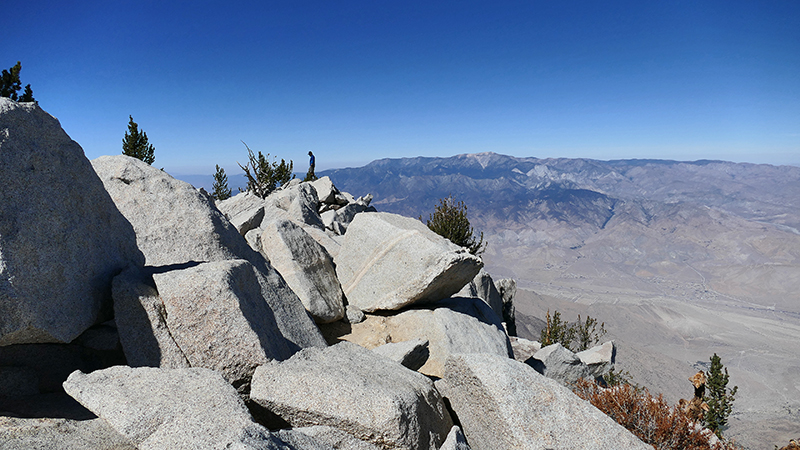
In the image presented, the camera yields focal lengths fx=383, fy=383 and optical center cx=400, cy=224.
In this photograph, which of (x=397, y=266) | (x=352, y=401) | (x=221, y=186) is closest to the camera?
(x=352, y=401)

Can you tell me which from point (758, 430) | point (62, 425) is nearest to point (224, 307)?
point (62, 425)

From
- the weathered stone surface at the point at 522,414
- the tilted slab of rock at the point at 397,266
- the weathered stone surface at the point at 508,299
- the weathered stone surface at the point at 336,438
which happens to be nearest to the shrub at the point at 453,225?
the weathered stone surface at the point at 508,299

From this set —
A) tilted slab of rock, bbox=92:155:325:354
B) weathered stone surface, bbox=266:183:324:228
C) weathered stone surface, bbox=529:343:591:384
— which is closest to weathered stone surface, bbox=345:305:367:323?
tilted slab of rock, bbox=92:155:325:354

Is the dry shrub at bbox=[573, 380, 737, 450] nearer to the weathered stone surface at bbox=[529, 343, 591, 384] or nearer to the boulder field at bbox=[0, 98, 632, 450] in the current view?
the boulder field at bbox=[0, 98, 632, 450]

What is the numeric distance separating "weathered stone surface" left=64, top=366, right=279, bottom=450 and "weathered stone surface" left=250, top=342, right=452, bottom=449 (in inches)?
28.3

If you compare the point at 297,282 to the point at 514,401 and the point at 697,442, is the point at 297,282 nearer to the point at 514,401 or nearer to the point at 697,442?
the point at 514,401

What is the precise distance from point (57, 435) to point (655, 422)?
9772 millimetres

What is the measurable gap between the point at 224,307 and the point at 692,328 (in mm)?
238197

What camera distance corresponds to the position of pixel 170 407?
4324mm

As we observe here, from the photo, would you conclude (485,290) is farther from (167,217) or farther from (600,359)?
(167,217)

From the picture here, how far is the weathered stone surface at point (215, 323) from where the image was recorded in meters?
5.78

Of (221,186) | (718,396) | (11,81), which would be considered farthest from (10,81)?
(718,396)

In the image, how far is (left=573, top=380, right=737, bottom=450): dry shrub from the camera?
7500 mm

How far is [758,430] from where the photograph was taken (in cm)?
7981
